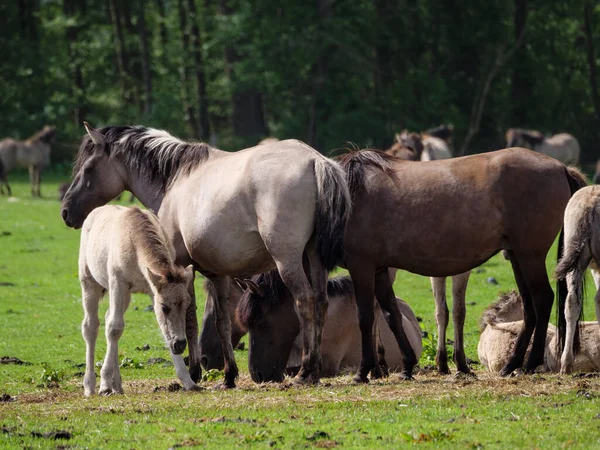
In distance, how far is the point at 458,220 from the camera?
991 cm

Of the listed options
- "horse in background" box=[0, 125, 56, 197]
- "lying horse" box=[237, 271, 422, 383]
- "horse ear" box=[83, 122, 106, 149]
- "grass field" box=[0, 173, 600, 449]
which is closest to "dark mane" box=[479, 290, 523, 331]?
"grass field" box=[0, 173, 600, 449]

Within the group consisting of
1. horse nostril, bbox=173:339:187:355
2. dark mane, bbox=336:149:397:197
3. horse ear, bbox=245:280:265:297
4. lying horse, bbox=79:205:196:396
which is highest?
dark mane, bbox=336:149:397:197

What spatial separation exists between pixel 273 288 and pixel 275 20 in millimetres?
29792

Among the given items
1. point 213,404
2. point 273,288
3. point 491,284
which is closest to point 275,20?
point 491,284

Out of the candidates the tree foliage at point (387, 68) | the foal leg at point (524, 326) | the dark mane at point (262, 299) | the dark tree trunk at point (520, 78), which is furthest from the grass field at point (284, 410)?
the dark tree trunk at point (520, 78)

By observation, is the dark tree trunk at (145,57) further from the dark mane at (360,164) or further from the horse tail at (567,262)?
the horse tail at (567,262)

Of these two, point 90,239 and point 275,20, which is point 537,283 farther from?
point 275,20

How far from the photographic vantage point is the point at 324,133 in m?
39.7

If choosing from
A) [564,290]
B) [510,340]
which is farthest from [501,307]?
[564,290]

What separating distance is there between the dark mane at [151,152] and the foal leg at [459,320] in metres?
2.99

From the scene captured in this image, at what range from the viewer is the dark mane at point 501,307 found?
38.9ft

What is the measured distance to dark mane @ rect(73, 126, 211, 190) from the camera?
10.9m

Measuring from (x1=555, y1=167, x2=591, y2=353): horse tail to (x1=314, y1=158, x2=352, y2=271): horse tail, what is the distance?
205cm

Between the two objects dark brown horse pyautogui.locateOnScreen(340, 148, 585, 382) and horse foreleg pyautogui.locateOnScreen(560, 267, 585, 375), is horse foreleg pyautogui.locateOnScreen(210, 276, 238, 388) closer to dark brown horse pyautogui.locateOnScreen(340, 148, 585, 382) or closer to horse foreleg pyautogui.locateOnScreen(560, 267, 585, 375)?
dark brown horse pyautogui.locateOnScreen(340, 148, 585, 382)
